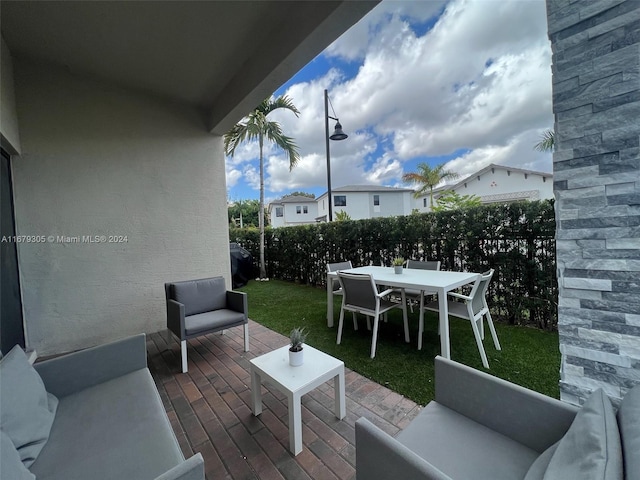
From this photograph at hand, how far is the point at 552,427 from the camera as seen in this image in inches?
42.2

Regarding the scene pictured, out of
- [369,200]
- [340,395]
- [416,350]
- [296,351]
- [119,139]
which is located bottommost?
[416,350]

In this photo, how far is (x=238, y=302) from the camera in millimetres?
3268

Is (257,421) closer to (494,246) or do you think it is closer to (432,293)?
(432,293)

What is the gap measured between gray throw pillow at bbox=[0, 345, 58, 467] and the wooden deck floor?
79 cm

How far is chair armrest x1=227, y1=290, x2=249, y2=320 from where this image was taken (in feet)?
10.4

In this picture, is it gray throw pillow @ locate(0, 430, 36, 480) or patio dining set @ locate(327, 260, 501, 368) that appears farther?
patio dining set @ locate(327, 260, 501, 368)

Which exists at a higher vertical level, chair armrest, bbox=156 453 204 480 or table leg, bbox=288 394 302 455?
chair armrest, bbox=156 453 204 480

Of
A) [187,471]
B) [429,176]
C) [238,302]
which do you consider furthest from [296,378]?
[429,176]

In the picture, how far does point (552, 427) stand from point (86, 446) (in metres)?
2.08

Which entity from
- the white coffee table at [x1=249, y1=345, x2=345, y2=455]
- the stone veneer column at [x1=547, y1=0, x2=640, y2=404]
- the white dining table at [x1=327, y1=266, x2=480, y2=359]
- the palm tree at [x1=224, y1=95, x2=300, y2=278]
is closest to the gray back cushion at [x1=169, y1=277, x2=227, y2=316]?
the white dining table at [x1=327, y1=266, x2=480, y2=359]

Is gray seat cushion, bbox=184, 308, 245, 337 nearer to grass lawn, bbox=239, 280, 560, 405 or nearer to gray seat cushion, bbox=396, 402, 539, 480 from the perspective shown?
grass lawn, bbox=239, 280, 560, 405

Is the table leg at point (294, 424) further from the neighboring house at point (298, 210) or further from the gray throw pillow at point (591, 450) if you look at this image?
the neighboring house at point (298, 210)

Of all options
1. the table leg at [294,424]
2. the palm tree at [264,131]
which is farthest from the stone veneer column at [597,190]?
the palm tree at [264,131]

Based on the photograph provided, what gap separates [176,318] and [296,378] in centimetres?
174
